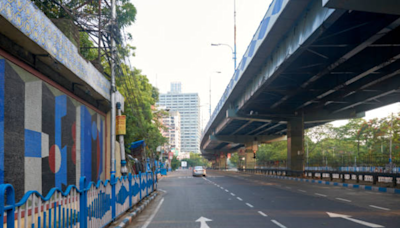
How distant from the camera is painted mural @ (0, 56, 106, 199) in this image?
10203mm

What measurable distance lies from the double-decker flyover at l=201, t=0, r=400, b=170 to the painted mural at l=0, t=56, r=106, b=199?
32.8ft

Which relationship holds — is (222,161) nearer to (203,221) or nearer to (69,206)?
(203,221)

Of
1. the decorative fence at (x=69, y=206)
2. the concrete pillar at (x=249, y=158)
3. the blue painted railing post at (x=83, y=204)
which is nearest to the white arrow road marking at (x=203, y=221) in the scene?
the decorative fence at (x=69, y=206)

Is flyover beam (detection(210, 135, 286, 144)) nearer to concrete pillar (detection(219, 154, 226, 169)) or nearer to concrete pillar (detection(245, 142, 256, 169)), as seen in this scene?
concrete pillar (detection(245, 142, 256, 169))

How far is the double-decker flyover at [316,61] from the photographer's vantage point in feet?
57.0

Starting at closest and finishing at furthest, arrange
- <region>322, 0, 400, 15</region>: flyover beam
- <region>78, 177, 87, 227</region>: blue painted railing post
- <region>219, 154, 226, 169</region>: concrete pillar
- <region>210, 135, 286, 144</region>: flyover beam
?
<region>78, 177, 87, 227</region>: blue painted railing post
<region>322, 0, 400, 15</region>: flyover beam
<region>210, 135, 286, 144</region>: flyover beam
<region>219, 154, 226, 169</region>: concrete pillar

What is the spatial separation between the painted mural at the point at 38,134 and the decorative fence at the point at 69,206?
2.37m

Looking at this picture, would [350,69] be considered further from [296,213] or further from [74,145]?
[74,145]

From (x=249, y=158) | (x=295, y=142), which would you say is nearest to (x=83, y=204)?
(x=295, y=142)

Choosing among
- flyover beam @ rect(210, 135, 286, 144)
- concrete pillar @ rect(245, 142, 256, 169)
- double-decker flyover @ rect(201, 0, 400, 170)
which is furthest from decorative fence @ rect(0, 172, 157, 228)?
concrete pillar @ rect(245, 142, 256, 169)

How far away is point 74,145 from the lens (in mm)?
16406

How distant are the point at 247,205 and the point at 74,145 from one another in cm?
738

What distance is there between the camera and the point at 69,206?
22.6 feet

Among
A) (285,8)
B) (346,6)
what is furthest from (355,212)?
(285,8)
